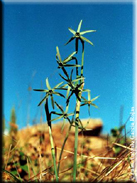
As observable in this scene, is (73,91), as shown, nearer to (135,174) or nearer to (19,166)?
(135,174)

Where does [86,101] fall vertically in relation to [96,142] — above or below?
above

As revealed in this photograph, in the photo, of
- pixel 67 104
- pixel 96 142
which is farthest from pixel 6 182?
pixel 96 142

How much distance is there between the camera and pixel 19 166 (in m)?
1.26

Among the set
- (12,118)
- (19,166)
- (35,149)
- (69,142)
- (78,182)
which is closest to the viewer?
(78,182)

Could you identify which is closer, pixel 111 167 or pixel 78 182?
pixel 111 167

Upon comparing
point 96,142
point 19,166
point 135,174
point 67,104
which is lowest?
point 96,142

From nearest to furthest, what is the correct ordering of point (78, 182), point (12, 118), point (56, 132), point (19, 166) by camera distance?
point (78, 182)
point (19, 166)
point (12, 118)
point (56, 132)

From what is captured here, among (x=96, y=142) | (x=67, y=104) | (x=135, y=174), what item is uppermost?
(x=67, y=104)

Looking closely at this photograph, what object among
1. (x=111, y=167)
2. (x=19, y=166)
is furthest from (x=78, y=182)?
(x=19, y=166)

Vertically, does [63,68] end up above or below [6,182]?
above

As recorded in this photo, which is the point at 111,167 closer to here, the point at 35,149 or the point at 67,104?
the point at 67,104

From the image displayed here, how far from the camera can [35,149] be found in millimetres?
1521

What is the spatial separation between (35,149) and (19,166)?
10.4 inches

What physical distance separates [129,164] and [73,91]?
37 cm
